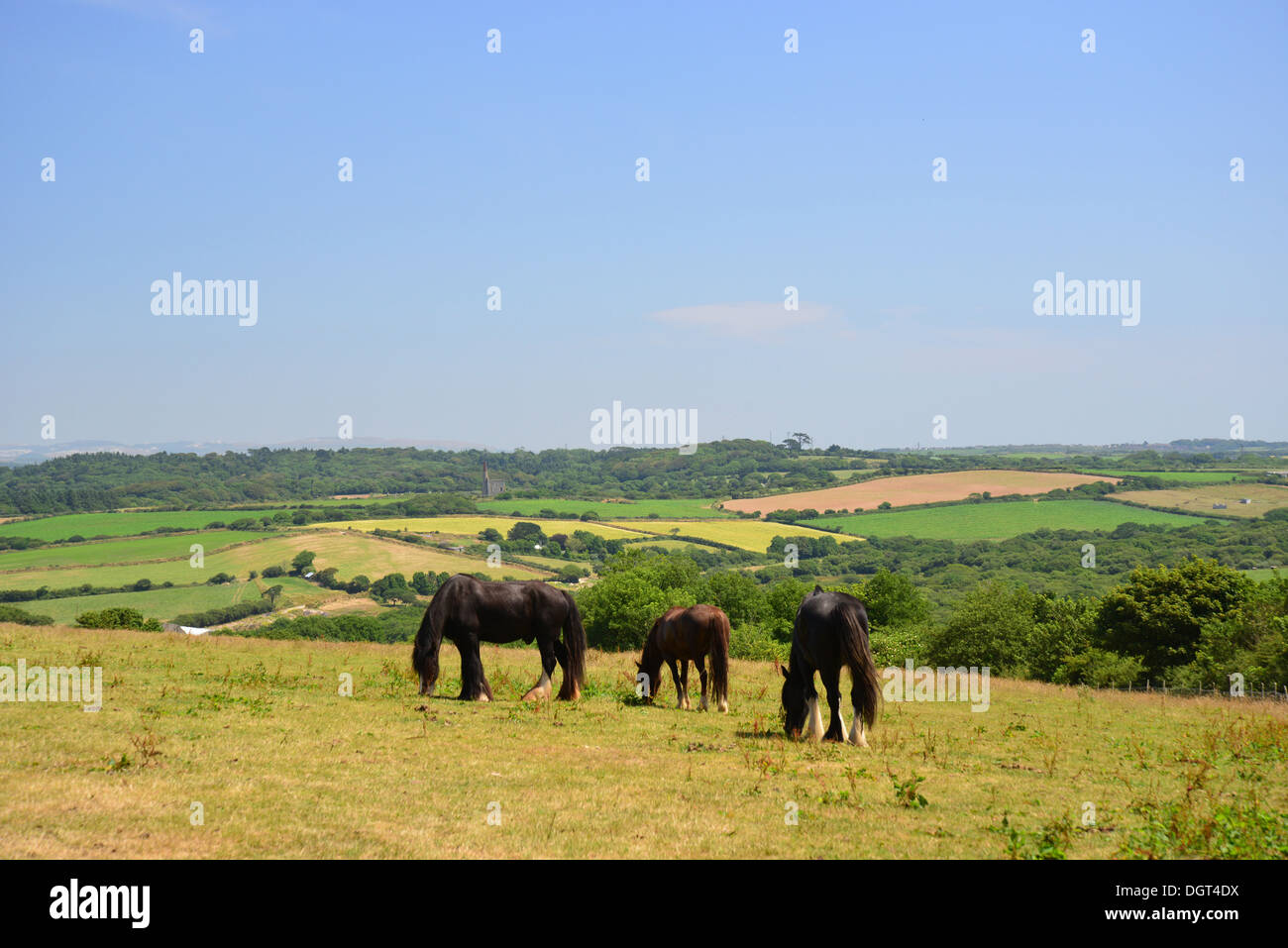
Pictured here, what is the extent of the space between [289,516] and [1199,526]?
453 ft

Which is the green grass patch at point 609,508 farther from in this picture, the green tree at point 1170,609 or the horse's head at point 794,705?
the horse's head at point 794,705

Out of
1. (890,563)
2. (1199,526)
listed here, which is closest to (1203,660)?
(890,563)

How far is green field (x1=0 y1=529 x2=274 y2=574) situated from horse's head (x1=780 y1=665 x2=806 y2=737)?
101 meters

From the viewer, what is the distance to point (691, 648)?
67.8ft

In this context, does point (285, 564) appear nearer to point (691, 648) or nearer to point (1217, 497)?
point (691, 648)

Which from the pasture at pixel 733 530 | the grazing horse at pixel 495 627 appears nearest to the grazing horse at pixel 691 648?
the grazing horse at pixel 495 627

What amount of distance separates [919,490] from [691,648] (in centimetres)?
15637

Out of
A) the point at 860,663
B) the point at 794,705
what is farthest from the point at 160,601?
the point at 860,663

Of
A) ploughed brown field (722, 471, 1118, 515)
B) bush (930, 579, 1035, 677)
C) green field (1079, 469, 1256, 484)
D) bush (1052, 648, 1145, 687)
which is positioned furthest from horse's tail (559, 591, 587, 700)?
green field (1079, 469, 1256, 484)

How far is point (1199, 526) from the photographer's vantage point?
410 feet

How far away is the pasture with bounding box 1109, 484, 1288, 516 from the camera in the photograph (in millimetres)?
139625

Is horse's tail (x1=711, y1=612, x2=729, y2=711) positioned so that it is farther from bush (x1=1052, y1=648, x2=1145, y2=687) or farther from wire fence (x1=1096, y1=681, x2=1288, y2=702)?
bush (x1=1052, y1=648, x2=1145, y2=687)

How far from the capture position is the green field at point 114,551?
4018 inches

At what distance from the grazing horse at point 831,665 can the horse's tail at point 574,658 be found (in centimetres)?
529
